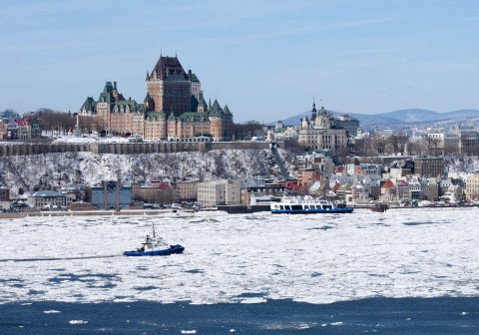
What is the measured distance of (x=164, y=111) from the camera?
115562 millimetres

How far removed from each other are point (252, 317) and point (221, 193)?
171 feet

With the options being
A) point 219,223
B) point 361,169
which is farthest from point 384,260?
point 361,169

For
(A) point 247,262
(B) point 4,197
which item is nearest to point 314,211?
(B) point 4,197

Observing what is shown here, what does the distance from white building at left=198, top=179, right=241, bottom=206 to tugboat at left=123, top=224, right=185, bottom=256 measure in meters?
35.4

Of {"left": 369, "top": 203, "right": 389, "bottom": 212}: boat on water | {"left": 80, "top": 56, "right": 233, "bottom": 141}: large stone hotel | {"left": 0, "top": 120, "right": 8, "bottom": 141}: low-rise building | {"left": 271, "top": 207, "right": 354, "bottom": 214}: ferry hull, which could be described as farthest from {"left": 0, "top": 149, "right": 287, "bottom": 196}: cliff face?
{"left": 369, "top": 203, "right": 389, "bottom": 212}: boat on water

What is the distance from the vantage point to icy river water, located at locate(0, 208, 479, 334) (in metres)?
33.9

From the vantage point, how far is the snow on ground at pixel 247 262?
125ft

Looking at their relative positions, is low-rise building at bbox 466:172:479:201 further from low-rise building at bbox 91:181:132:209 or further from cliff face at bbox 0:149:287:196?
low-rise building at bbox 91:181:132:209

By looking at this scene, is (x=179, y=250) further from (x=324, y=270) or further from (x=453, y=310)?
(x=453, y=310)

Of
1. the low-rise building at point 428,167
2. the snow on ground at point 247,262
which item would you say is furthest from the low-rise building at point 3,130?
the snow on ground at point 247,262

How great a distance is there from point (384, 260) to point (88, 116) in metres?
75.8

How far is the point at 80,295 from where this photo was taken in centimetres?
3772

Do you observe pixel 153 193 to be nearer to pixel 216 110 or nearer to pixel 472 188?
pixel 472 188

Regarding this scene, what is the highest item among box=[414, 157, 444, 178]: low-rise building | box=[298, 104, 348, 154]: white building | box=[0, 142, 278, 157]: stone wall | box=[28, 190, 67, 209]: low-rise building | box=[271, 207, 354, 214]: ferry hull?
box=[298, 104, 348, 154]: white building
